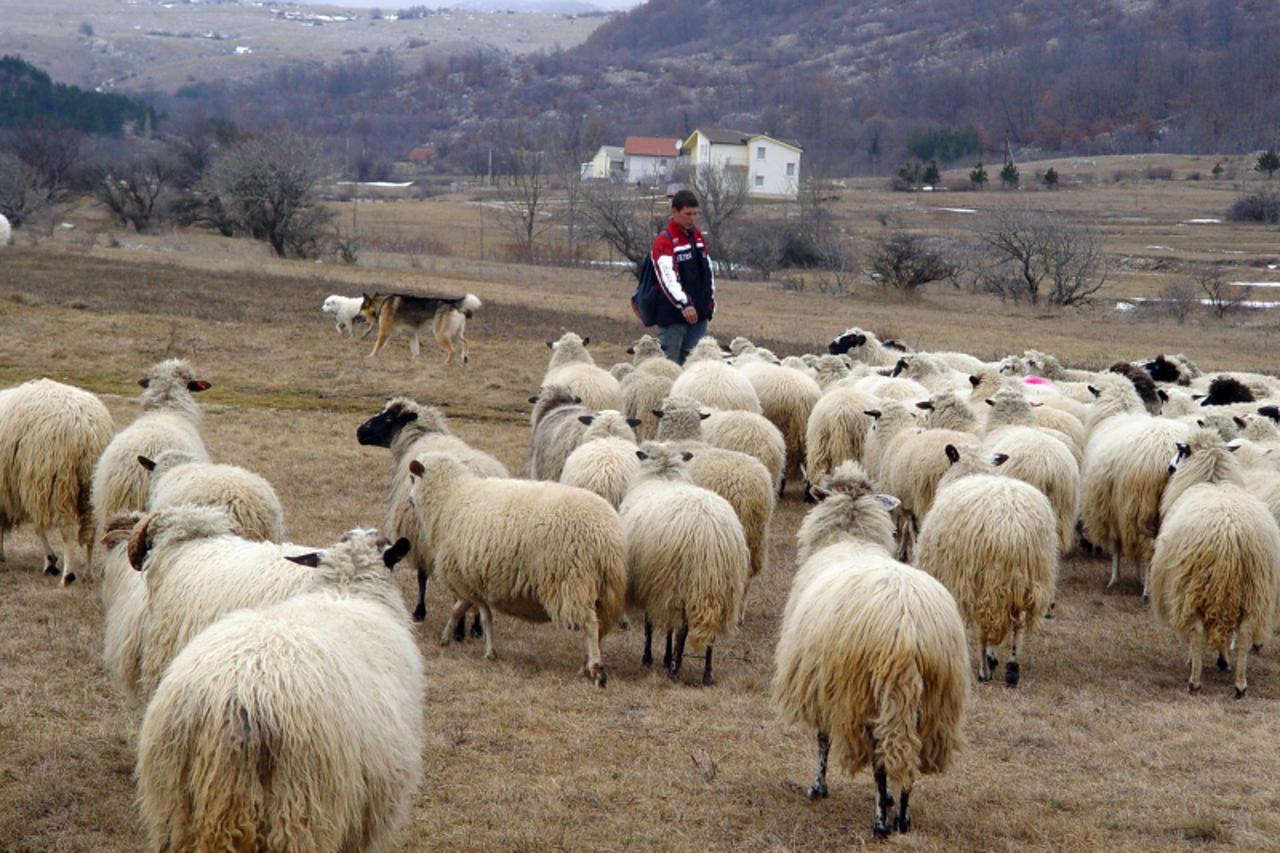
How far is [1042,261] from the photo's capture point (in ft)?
134

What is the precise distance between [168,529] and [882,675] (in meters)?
3.83

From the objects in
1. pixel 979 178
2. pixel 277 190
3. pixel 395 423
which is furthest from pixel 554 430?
pixel 979 178

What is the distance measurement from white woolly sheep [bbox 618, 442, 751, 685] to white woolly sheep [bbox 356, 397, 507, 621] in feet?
5.99

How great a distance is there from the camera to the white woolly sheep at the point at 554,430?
38.2 feet

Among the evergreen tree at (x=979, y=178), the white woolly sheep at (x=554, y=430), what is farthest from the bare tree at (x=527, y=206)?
the white woolly sheep at (x=554, y=430)

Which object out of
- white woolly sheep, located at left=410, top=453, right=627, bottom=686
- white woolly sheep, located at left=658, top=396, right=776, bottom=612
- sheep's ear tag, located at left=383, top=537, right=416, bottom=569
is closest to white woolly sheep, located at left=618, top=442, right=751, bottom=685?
white woolly sheep, located at left=410, top=453, right=627, bottom=686

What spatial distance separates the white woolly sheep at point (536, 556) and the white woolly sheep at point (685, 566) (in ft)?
0.68

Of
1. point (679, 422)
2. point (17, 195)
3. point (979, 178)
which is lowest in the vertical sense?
point (679, 422)

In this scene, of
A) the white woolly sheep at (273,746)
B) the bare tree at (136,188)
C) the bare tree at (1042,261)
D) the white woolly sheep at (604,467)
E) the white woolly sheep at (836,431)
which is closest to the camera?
the white woolly sheep at (273,746)

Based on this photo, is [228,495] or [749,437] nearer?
[228,495]

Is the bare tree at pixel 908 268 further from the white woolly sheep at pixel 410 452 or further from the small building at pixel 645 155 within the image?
the small building at pixel 645 155

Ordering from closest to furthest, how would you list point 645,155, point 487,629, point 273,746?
point 273,746, point 487,629, point 645,155

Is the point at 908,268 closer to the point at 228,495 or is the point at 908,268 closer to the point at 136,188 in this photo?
the point at 228,495

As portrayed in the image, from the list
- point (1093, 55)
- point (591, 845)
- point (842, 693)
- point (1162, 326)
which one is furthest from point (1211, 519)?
point (1093, 55)
